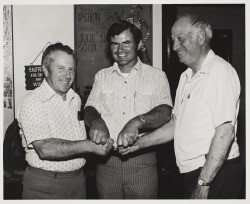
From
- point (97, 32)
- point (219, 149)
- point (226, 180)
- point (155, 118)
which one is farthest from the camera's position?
point (97, 32)

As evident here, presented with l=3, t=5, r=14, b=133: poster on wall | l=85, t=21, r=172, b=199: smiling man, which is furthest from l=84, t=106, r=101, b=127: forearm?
l=3, t=5, r=14, b=133: poster on wall

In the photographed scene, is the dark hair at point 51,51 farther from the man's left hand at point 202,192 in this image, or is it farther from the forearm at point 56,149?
the man's left hand at point 202,192

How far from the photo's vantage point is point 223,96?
1516 millimetres

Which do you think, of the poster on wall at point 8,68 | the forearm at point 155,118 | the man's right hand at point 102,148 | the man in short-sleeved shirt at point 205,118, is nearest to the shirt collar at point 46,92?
the man's right hand at point 102,148

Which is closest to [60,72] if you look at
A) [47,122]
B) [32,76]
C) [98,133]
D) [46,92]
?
[46,92]

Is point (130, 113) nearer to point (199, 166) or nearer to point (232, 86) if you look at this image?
point (199, 166)

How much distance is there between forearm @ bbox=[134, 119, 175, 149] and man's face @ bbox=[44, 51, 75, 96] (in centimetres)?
63

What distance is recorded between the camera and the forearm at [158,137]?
2014mm

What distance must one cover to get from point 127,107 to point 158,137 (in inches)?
12.4

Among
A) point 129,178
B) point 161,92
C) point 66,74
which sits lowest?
point 129,178

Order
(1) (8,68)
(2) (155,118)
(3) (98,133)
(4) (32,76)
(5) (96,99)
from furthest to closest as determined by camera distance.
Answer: (4) (32,76), (1) (8,68), (5) (96,99), (2) (155,118), (3) (98,133)

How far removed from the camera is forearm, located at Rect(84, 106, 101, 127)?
2020mm

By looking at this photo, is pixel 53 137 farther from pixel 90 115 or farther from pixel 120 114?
pixel 120 114

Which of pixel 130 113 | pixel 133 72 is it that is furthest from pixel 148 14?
pixel 130 113
